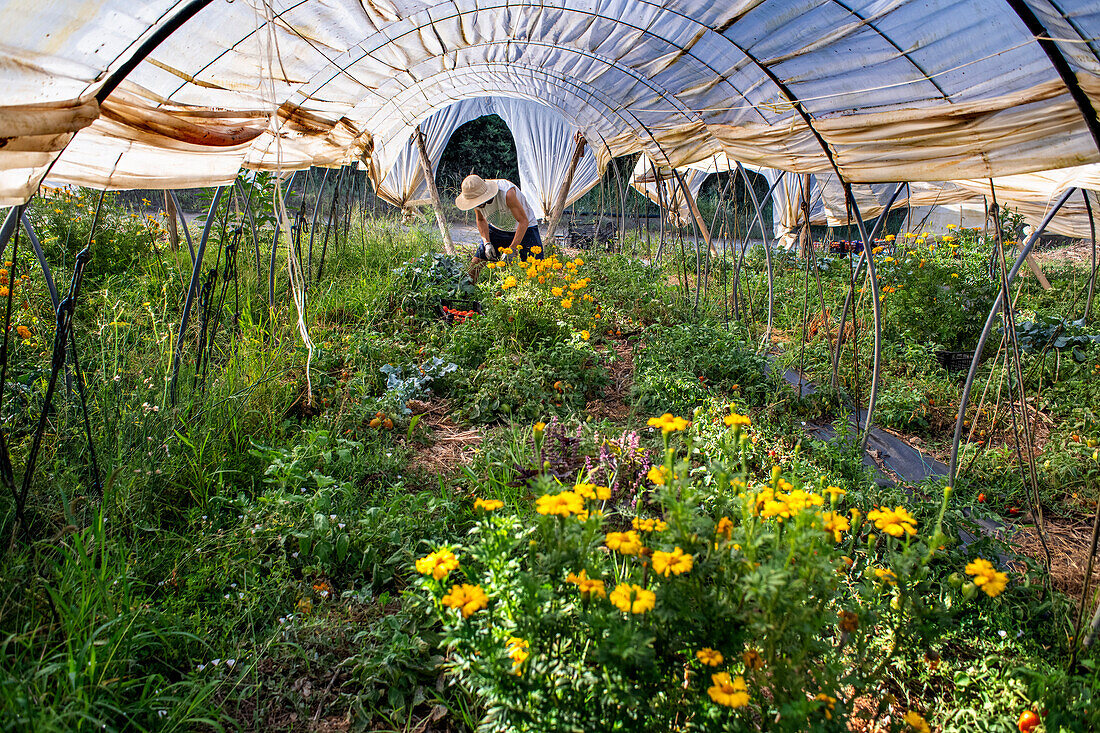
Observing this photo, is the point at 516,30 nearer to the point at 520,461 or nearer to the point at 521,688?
the point at 520,461

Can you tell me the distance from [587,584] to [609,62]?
463 cm

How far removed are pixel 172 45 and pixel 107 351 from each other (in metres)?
1.48

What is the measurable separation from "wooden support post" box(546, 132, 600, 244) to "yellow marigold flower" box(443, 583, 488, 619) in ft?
31.3

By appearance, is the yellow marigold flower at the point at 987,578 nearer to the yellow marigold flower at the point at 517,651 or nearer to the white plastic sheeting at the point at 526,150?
the yellow marigold flower at the point at 517,651

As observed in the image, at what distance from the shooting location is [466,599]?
47.7 inches

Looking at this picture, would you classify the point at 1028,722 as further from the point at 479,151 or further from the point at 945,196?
the point at 479,151

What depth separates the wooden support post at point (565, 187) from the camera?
10.4 metres

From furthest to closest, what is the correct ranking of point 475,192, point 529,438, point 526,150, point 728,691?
point 526,150 < point 475,192 < point 529,438 < point 728,691

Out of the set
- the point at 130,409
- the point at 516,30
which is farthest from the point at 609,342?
the point at 130,409

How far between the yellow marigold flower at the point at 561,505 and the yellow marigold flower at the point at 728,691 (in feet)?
1.36

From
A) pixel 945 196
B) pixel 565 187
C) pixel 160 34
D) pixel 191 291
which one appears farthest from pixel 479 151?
pixel 160 34

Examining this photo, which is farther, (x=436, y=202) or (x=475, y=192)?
(x=436, y=202)

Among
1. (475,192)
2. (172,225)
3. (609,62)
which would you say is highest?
(609,62)

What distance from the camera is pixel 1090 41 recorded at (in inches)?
64.5
